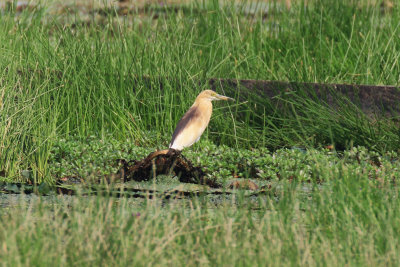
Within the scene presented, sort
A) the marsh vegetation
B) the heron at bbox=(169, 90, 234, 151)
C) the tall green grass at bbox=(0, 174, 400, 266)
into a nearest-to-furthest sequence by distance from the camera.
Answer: the tall green grass at bbox=(0, 174, 400, 266)
the marsh vegetation
the heron at bbox=(169, 90, 234, 151)

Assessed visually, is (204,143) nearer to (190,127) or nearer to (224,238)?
(190,127)

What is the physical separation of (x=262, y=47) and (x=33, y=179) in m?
4.11

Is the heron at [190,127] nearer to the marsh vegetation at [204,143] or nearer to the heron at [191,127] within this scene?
the heron at [191,127]

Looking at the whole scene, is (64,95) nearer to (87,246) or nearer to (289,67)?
(289,67)

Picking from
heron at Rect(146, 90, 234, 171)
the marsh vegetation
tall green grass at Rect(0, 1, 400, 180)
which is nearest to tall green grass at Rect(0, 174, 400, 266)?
the marsh vegetation

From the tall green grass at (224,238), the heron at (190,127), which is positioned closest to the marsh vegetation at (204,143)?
the tall green grass at (224,238)

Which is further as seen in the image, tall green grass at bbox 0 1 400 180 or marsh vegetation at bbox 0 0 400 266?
tall green grass at bbox 0 1 400 180

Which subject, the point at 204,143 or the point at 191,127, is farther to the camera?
the point at 204,143

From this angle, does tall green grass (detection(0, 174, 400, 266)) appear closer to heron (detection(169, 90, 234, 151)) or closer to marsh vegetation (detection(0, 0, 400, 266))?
marsh vegetation (detection(0, 0, 400, 266))

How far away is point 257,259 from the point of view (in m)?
2.86

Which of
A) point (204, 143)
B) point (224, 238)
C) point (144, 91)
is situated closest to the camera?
point (224, 238)

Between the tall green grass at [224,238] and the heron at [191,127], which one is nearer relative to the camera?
the tall green grass at [224,238]

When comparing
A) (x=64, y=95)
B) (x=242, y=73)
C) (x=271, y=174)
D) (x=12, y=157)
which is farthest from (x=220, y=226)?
(x=242, y=73)

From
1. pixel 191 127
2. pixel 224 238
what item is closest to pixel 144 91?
pixel 191 127
